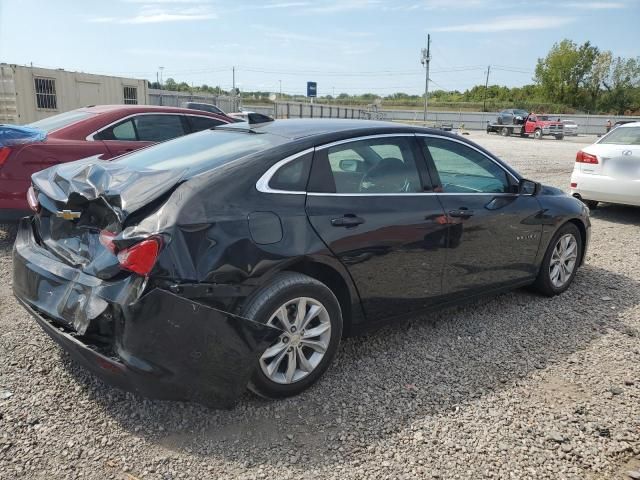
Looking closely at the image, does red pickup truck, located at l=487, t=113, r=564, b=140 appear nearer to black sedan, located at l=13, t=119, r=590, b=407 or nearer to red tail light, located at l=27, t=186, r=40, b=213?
black sedan, located at l=13, t=119, r=590, b=407

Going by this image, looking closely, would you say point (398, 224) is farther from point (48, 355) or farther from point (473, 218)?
point (48, 355)

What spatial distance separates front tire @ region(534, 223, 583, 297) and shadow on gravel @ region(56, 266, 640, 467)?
0.61ft

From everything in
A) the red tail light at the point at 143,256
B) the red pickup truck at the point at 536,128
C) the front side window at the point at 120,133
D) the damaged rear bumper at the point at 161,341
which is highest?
the front side window at the point at 120,133

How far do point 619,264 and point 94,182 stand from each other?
5538 mm

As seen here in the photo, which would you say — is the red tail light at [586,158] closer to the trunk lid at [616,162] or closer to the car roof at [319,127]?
the trunk lid at [616,162]

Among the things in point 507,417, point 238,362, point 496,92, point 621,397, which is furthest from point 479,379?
point 496,92

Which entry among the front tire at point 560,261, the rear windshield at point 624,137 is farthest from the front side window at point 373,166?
the rear windshield at point 624,137

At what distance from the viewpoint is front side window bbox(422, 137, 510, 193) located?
12.9 feet

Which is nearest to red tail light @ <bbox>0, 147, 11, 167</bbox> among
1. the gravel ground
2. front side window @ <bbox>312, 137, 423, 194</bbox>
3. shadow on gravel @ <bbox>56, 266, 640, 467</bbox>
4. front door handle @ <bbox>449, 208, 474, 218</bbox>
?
the gravel ground

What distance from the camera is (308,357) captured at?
124 inches

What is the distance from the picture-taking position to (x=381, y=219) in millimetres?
3410

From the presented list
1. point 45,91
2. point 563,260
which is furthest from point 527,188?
point 45,91

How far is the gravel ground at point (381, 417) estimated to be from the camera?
257 cm

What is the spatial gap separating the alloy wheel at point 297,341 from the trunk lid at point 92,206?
0.91 meters
